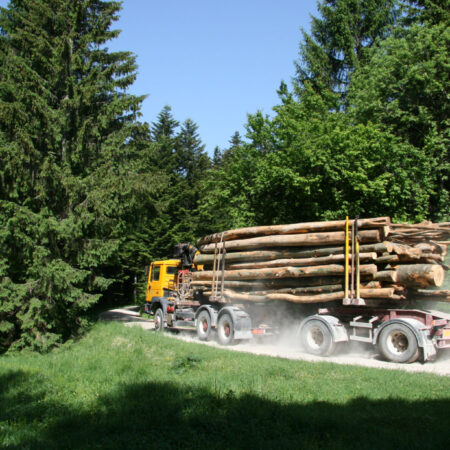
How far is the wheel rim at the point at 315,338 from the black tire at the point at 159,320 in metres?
7.67

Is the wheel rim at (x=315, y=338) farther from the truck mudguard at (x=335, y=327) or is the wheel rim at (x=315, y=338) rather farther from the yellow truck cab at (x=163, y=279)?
the yellow truck cab at (x=163, y=279)

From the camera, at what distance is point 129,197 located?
15914mm

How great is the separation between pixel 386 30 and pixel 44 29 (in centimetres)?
2181

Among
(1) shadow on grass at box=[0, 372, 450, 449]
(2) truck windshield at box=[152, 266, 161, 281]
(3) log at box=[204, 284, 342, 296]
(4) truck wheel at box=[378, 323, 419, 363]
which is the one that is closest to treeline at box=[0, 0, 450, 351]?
(2) truck windshield at box=[152, 266, 161, 281]

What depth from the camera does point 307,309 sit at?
12938 mm

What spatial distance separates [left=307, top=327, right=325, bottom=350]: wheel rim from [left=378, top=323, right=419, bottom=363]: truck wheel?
1.59 meters

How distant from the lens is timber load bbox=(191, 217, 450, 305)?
1065 cm

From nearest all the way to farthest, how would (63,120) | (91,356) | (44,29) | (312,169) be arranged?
(91,356) → (63,120) → (44,29) → (312,169)

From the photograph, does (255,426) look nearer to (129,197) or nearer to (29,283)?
(29,283)

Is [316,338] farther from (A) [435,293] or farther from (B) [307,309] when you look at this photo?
(A) [435,293]

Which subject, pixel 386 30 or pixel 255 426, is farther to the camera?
pixel 386 30

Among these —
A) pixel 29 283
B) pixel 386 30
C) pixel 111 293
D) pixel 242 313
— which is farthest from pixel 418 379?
pixel 111 293

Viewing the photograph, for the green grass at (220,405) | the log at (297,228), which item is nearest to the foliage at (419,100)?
the log at (297,228)

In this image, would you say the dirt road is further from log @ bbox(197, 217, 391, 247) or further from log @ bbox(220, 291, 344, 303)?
log @ bbox(197, 217, 391, 247)
